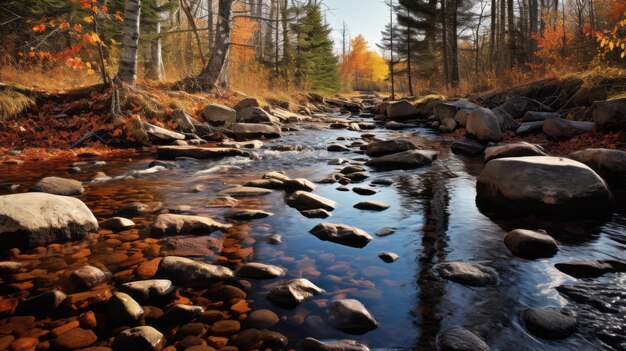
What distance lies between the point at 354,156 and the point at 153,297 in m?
6.10

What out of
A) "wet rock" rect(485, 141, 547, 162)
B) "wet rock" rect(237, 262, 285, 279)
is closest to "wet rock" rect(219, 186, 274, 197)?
"wet rock" rect(237, 262, 285, 279)

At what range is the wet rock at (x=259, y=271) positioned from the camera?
2.68m

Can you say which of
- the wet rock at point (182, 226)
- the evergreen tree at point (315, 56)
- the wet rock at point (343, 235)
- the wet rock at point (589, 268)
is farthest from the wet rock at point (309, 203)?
the evergreen tree at point (315, 56)

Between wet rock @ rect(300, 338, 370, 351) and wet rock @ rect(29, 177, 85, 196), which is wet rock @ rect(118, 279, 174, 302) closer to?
wet rock @ rect(300, 338, 370, 351)

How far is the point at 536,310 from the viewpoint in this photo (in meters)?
2.17

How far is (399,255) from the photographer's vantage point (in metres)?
3.09

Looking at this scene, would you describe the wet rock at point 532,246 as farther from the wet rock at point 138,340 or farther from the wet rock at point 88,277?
Answer: the wet rock at point 88,277

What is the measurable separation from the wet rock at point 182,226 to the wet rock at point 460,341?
2.24 m

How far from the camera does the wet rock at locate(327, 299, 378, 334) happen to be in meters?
2.10

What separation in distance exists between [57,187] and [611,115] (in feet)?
29.3

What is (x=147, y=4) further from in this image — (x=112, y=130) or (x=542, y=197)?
(x=542, y=197)

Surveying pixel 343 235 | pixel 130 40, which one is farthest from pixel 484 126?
pixel 130 40

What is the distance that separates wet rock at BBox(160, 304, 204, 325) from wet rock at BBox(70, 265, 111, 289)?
2.19 ft

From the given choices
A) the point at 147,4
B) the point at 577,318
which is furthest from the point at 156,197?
the point at 147,4
